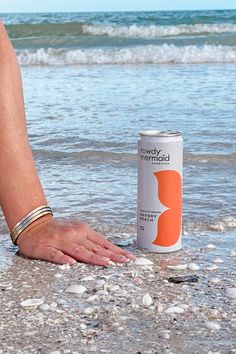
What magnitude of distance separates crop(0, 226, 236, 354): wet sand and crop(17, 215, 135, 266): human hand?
3cm

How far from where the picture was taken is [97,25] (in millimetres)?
16875

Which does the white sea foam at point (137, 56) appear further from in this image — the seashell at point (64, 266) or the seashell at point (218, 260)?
the seashell at point (64, 266)

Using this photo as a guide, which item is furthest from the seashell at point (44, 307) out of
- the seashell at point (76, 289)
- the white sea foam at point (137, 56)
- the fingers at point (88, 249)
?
the white sea foam at point (137, 56)

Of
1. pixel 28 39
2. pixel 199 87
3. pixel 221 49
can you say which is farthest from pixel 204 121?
pixel 28 39

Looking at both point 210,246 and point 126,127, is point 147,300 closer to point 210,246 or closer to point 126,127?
point 210,246

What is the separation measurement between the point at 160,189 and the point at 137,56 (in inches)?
371

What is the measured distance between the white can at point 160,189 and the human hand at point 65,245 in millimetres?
115

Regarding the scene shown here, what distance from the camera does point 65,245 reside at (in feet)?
7.44

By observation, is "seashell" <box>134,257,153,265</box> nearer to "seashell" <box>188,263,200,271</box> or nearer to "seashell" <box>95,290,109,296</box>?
"seashell" <box>188,263,200,271</box>

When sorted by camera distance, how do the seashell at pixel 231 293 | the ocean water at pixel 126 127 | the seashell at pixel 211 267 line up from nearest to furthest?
the seashell at pixel 231 293 < the seashell at pixel 211 267 < the ocean water at pixel 126 127

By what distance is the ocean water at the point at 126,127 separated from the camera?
2977 mm

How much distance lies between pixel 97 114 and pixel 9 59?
3035 millimetres

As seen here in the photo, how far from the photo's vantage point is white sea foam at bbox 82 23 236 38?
16.4 meters

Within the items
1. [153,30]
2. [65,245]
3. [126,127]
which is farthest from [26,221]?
[153,30]
